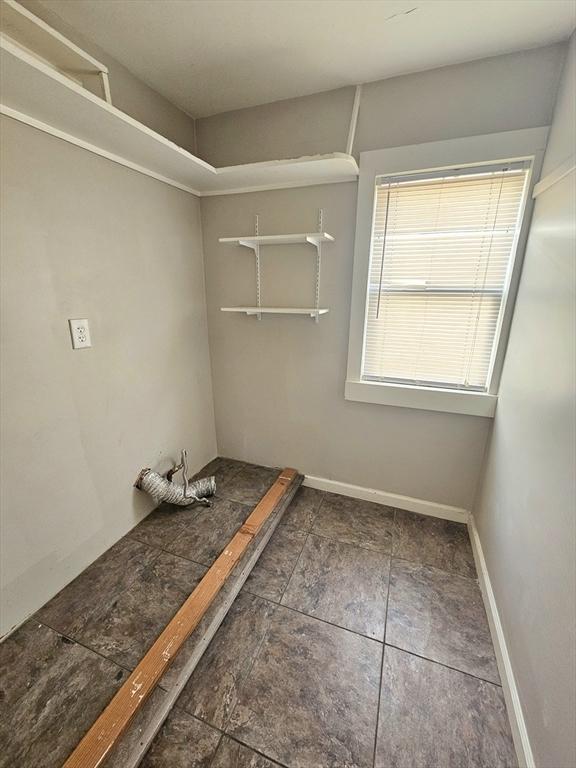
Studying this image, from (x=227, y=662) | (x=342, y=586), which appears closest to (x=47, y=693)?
(x=227, y=662)

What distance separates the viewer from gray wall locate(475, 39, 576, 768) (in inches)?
34.5

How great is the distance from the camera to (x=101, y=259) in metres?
1.52

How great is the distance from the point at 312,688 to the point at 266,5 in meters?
2.62

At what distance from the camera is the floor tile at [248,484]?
213 cm

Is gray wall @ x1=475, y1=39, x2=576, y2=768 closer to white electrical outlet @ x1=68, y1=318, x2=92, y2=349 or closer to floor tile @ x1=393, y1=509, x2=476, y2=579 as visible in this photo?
floor tile @ x1=393, y1=509, x2=476, y2=579

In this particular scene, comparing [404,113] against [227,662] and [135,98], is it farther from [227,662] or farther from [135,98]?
[227,662]

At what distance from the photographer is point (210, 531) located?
72.1 inches

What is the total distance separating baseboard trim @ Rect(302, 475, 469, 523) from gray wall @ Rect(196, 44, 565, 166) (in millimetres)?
2084

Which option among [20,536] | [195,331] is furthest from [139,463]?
[195,331]

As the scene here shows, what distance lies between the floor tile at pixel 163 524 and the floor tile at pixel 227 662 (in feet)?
1.88

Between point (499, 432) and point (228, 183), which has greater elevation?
point (228, 183)

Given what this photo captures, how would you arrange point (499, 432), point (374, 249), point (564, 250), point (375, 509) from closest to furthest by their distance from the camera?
point (564, 250)
point (499, 432)
point (374, 249)
point (375, 509)

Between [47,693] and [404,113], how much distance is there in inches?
116

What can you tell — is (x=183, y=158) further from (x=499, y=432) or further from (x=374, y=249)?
(x=499, y=432)
